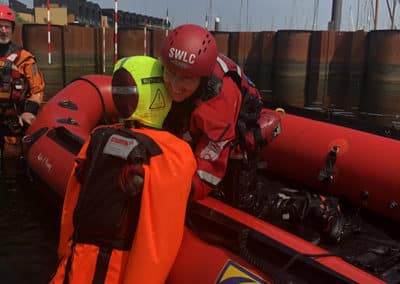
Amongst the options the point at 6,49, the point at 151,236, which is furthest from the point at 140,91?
the point at 6,49

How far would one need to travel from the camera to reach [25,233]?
2.82 meters

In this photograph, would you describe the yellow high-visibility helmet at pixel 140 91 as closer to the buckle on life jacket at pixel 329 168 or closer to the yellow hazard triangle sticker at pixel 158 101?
the yellow hazard triangle sticker at pixel 158 101

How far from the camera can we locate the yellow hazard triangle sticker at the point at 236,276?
1423mm

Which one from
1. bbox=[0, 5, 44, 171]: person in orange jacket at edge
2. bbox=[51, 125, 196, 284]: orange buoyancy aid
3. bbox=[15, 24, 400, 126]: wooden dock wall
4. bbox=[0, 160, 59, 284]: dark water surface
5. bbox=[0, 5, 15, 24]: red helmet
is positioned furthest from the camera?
bbox=[15, 24, 400, 126]: wooden dock wall

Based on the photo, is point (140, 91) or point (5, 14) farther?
point (5, 14)

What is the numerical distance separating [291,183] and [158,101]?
1717mm

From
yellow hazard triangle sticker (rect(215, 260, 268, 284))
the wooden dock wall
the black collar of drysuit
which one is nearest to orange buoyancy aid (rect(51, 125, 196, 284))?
yellow hazard triangle sticker (rect(215, 260, 268, 284))

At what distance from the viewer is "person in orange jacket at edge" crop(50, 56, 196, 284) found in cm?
138

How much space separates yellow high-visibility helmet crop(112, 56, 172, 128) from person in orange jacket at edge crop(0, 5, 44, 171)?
223cm

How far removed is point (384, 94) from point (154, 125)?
765 centimetres

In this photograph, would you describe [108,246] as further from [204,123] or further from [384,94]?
[384,94]

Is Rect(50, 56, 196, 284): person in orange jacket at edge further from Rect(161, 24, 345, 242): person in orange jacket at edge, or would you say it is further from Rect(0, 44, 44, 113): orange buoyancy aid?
Rect(0, 44, 44, 113): orange buoyancy aid

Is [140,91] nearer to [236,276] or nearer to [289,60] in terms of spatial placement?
[236,276]

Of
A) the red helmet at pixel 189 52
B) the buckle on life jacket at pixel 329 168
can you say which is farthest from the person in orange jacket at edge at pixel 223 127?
the buckle on life jacket at pixel 329 168
